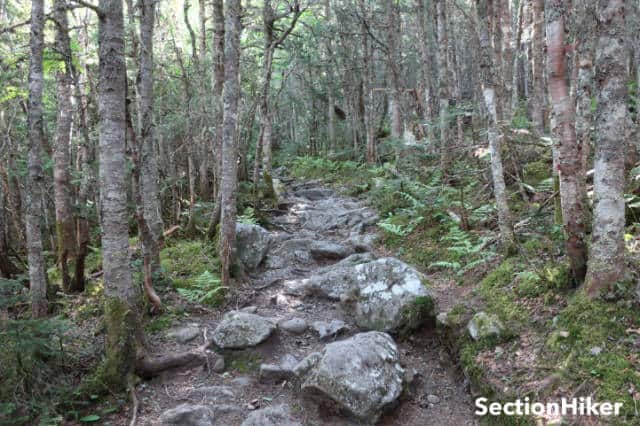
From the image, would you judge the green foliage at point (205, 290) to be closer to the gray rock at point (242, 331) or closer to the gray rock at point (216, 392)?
the gray rock at point (242, 331)

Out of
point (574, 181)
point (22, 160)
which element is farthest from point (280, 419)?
point (22, 160)

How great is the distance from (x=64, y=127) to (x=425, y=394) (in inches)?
344

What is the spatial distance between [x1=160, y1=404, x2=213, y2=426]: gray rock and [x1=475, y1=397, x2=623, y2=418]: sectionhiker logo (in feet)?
10.1

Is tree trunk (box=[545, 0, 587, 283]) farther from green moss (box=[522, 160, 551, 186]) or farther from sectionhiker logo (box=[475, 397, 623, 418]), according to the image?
green moss (box=[522, 160, 551, 186])

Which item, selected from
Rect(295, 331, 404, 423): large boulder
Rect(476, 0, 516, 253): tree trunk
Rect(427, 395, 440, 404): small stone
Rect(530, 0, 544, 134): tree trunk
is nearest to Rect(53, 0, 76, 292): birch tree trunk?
Rect(295, 331, 404, 423): large boulder

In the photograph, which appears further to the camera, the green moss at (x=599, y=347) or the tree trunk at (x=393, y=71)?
the tree trunk at (x=393, y=71)

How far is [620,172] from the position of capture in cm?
444

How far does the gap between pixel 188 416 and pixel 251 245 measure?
524 centimetres

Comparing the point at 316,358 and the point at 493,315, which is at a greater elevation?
the point at 493,315

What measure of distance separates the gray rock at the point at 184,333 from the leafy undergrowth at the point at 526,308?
376 centimetres

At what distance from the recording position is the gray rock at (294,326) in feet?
22.4

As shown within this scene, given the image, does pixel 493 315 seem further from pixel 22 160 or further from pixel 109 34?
pixel 22 160

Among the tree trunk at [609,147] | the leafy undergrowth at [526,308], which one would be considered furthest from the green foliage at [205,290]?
the tree trunk at [609,147]

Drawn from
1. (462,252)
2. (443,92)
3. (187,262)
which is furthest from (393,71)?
(187,262)
